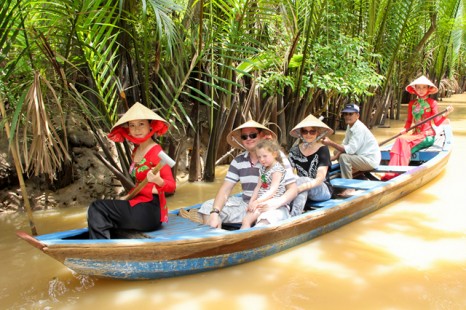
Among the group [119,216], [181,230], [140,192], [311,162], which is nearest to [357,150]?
[311,162]

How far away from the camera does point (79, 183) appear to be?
19.2 ft

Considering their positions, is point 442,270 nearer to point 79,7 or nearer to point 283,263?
point 283,263

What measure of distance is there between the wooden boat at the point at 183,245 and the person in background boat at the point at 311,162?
16 cm

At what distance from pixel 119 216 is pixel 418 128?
4.80 m

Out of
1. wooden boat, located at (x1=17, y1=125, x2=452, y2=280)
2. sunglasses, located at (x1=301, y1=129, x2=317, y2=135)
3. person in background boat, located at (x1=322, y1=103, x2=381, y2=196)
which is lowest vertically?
wooden boat, located at (x1=17, y1=125, x2=452, y2=280)

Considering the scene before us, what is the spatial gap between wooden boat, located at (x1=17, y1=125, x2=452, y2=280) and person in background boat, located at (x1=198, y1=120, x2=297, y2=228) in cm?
18

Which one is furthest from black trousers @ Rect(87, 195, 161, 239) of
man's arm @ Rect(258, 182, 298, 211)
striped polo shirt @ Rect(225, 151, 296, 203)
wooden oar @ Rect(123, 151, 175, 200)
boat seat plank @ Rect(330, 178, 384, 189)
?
boat seat plank @ Rect(330, 178, 384, 189)

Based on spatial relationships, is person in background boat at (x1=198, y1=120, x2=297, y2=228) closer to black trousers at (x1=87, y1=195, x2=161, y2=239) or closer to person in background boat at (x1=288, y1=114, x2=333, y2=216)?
person in background boat at (x1=288, y1=114, x2=333, y2=216)

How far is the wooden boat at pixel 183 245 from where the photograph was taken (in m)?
3.09

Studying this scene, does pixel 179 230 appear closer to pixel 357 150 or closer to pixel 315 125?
pixel 315 125

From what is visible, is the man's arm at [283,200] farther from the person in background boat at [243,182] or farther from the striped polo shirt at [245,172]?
the striped polo shirt at [245,172]

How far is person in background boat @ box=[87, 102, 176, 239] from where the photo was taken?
3.40 metres

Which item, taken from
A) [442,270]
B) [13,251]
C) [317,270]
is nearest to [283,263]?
[317,270]

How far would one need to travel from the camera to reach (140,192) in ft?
11.7
